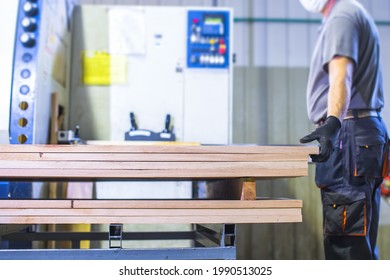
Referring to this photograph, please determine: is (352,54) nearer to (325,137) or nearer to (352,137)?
(352,137)

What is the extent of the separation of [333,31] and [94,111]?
1580mm

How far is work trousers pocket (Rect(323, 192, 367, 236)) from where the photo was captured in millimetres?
1740

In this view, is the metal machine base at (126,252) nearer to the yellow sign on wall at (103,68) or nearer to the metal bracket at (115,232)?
the metal bracket at (115,232)

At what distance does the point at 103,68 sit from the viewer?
9.34 ft

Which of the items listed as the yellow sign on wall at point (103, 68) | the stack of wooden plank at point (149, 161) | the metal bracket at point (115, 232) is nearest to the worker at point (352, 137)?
the stack of wooden plank at point (149, 161)

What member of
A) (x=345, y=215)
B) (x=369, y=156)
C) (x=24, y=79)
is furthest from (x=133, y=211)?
(x=24, y=79)

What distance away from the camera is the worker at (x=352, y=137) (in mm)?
1748

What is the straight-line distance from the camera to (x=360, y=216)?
174cm

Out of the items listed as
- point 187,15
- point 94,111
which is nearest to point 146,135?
point 94,111

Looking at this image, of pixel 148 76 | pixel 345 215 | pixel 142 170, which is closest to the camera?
pixel 142 170

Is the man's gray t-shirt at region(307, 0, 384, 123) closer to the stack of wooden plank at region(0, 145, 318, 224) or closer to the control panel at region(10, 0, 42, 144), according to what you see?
the stack of wooden plank at region(0, 145, 318, 224)

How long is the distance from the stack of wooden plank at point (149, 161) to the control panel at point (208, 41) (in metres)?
1.54

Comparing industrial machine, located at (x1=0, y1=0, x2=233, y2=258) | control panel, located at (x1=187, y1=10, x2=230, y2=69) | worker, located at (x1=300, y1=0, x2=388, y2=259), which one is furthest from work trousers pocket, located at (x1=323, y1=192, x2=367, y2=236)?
control panel, located at (x1=187, y1=10, x2=230, y2=69)

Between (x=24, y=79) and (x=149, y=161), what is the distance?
3.67 ft
